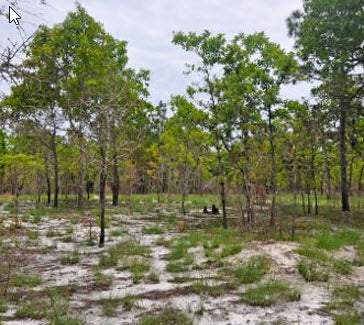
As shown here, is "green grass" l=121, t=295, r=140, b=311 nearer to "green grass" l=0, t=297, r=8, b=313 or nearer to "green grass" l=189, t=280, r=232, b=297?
"green grass" l=189, t=280, r=232, b=297

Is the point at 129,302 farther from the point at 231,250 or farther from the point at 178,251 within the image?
the point at 231,250

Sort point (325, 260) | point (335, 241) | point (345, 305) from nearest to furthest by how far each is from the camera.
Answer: point (345, 305) → point (325, 260) → point (335, 241)

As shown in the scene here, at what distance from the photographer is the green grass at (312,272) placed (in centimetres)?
941

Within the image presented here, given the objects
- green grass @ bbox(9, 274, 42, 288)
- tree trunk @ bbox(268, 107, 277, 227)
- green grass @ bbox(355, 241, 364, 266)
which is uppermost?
tree trunk @ bbox(268, 107, 277, 227)

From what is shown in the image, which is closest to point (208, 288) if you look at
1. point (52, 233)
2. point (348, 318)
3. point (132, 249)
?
point (348, 318)

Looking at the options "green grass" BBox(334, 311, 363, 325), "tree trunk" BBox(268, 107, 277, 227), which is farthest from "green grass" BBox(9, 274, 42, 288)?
"tree trunk" BBox(268, 107, 277, 227)

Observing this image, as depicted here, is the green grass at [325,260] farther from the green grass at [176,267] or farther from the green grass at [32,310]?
the green grass at [32,310]

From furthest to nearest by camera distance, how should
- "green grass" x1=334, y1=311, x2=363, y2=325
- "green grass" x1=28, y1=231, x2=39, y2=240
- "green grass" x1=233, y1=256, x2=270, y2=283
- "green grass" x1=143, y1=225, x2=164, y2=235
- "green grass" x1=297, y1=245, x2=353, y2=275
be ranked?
"green grass" x1=143, y1=225, x2=164, y2=235 → "green grass" x1=28, y1=231, x2=39, y2=240 → "green grass" x1=297, y1=245, x2=353, y2=275 → "green grass" x1=233, y1=256, x2=270, y2=283 → "green grass" x1=334, y1=311, x2=363, y2=325

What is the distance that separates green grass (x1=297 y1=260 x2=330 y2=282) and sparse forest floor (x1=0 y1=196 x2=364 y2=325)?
22mm

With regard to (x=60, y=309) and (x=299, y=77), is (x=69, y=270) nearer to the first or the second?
(x=60, y=309)

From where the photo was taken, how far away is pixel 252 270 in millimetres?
9719

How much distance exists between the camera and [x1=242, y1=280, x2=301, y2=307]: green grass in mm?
7957

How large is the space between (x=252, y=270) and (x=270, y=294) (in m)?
1.43

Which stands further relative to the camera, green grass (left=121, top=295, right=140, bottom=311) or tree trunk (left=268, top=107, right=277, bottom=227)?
tree trunk (left=268, top=107, right=277, bottom=227)
